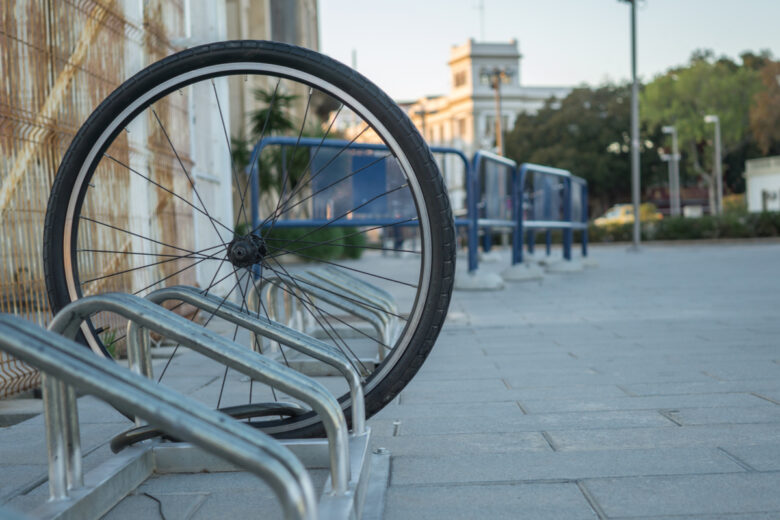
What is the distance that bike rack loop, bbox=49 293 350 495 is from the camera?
1617 millimetres

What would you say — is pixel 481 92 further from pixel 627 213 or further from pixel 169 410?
pixel 169 410

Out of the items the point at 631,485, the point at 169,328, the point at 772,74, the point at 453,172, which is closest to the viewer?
the point at 169,328

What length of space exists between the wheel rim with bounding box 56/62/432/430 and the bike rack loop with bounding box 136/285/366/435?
13 centimetres

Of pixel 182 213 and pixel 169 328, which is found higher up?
pixel 182 213

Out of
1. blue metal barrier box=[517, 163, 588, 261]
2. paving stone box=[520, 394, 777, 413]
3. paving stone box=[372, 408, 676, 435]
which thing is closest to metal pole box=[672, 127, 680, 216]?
blue metal barrier box=[517, 163, 588, 261]

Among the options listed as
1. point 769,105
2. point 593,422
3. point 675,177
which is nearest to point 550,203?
point 593,422

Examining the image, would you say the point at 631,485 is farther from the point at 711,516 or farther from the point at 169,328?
the point at 169,328

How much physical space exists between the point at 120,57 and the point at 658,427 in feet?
11.5

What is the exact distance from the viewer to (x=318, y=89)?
7.04 ft

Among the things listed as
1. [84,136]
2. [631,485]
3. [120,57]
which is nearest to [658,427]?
[631,485]

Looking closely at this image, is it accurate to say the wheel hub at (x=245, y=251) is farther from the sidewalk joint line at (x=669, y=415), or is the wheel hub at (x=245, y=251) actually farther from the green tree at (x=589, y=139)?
the green tree at (x=589, y=139)

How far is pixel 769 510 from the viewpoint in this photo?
174 cm

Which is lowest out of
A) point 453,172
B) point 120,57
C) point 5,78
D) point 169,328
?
point 169,328

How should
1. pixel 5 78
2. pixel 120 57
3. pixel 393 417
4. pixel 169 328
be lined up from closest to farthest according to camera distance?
pixel 169 328 → pixel 393 417 → pixel 5 78 → pixel 120 57
